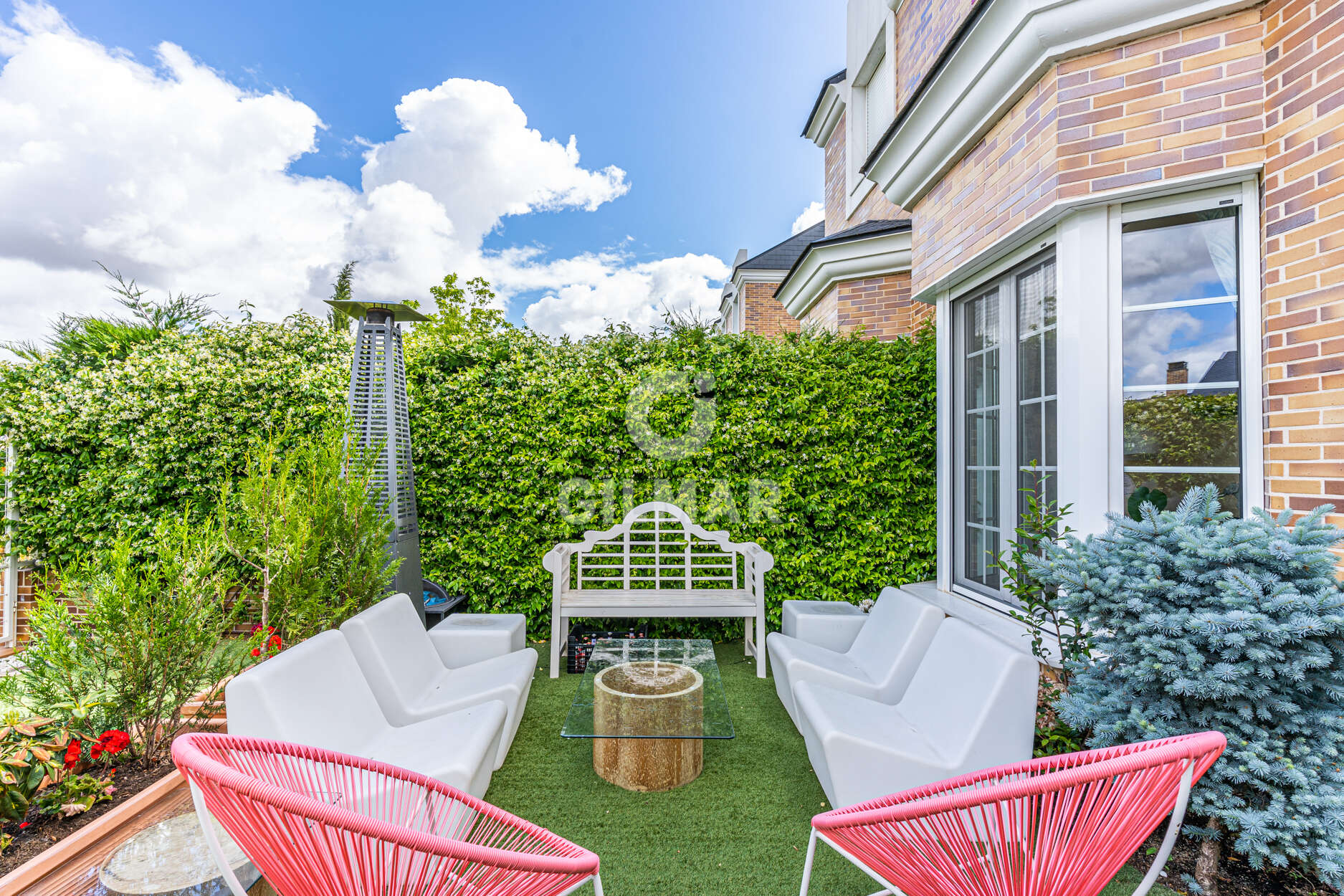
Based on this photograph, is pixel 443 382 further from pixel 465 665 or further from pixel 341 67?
pixel 341 67

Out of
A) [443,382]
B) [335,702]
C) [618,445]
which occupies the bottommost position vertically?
[335,702]

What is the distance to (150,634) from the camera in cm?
251

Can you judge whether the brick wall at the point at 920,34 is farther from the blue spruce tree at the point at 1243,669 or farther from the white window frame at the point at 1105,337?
the blue spruce tree at the point at 1243,669

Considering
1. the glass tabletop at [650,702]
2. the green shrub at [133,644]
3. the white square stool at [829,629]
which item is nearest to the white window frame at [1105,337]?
the white square stool at [829,629]

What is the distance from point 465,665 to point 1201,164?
179 inches

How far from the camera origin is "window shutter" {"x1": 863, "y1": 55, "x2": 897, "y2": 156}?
586 centimetres

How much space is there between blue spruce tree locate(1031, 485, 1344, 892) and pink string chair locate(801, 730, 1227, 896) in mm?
671

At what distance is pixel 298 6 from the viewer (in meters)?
6.82

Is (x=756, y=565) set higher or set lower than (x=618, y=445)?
lower

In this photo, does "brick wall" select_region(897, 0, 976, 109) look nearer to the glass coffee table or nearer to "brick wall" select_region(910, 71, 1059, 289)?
"brick wall" select_region(910, 71, 1059, 289)

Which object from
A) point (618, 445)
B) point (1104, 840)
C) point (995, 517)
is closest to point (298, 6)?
point (618, 445)

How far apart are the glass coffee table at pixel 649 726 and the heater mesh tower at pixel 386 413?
2200 millimetres

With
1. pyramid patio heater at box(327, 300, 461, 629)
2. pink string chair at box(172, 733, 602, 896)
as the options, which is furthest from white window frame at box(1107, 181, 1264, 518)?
pyramid patio heater at box(327, 300, 461, 629)

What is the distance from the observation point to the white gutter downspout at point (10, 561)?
196 inches
